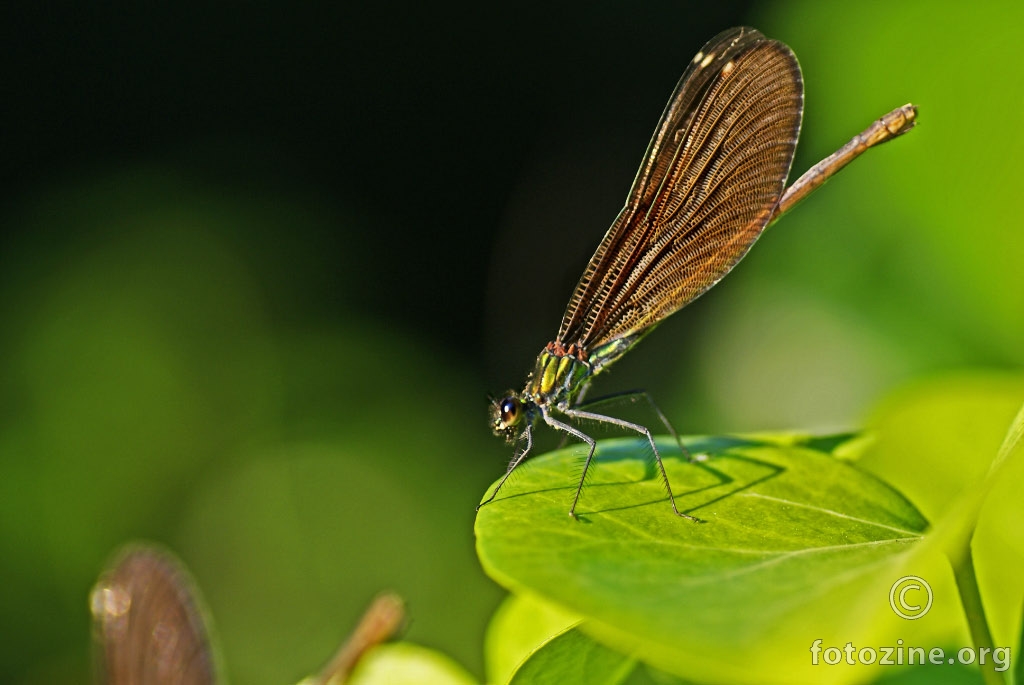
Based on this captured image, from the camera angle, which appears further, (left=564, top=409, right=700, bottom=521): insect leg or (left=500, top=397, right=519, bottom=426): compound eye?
(left=500, top=397, right=519, bottom=426): compound eye

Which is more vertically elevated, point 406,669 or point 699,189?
point 699,189

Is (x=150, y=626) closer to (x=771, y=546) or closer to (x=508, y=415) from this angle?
(x=771, y=546)

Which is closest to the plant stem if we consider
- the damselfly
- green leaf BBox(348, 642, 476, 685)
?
green leaf BBox(348, 642, 476, 685)

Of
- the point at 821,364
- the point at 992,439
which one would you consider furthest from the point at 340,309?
the point at 992,439

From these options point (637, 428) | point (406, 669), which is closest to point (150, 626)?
point (406, 669)

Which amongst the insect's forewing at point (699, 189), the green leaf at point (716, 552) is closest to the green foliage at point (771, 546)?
the green leaf at point (716, 552)

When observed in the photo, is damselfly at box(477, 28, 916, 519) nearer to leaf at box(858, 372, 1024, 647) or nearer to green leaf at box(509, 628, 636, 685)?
leaf at box(858, 372, 1024, 647)

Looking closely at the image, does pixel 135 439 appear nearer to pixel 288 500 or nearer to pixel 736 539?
pixel 288 500
